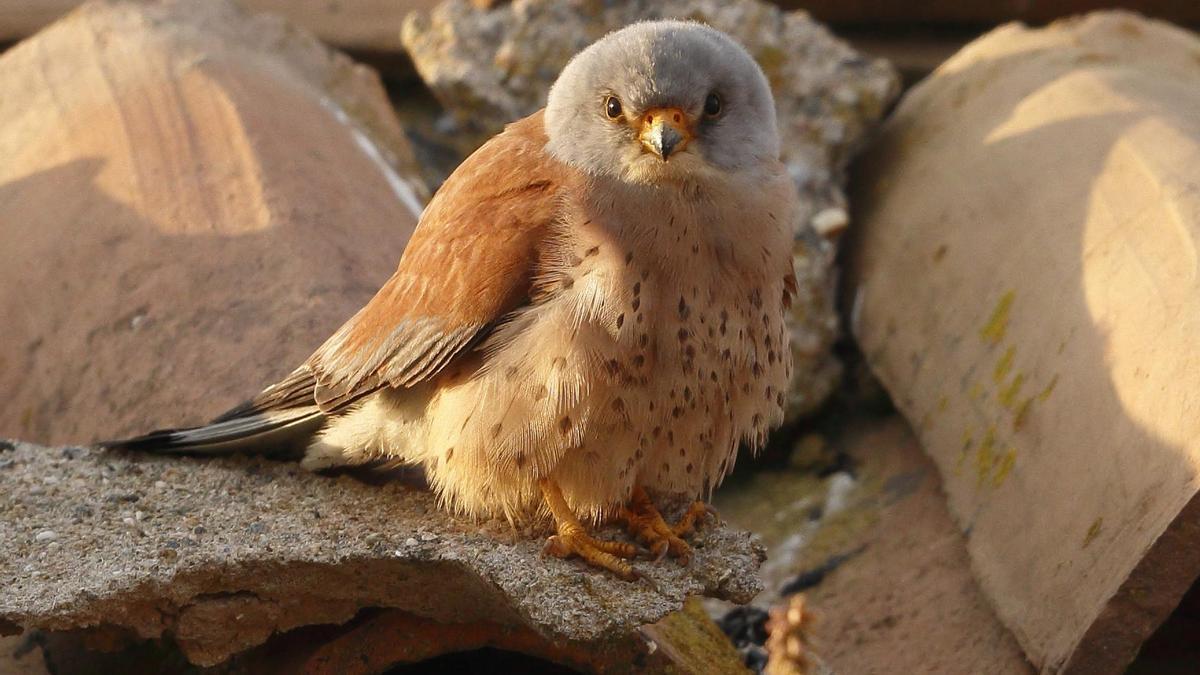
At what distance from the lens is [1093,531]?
2586mm

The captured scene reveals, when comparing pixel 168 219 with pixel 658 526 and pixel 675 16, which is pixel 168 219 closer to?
pixel 658 526

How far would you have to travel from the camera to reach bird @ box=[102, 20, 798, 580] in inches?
96.0

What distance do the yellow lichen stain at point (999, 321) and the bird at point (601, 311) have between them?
79 cm

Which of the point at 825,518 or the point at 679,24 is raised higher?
the point at 679,24

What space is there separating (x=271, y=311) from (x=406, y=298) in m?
0.65

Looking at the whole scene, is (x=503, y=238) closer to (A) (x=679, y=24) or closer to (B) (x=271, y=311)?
(A) (x=679, y=24)

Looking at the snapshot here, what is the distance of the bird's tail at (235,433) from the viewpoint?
271 centimetres

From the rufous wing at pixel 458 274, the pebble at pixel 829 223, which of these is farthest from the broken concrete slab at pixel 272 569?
the pebble at pixel 829 223

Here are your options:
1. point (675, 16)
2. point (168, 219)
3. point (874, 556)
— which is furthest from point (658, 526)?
point (675, 16)

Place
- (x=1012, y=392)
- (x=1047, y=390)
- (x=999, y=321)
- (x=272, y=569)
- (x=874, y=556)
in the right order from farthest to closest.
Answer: (x=874, y=556)
(x=999, y=321)
(x=1012, y=392)
(x=1047, y=390)
(x=272, y=569)

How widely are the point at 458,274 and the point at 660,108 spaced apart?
1.51 feet

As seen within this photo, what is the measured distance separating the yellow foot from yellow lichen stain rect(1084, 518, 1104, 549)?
684mm

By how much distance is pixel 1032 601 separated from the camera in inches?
108

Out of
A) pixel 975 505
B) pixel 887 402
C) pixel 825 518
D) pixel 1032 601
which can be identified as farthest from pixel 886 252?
pixel 1032 601
